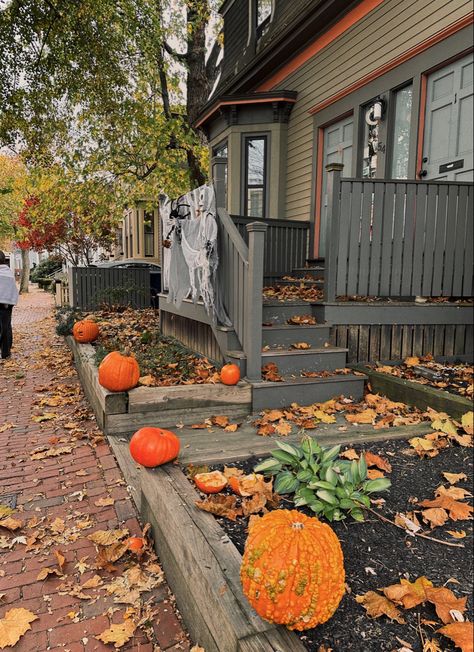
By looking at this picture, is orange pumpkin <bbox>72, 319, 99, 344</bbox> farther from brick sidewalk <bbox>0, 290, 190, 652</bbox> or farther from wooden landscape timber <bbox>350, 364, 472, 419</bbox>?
wooden landscape timber <bbox>350, 364, 472, 419</bbox>

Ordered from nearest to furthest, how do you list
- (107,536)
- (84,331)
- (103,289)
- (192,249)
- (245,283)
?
(107,536) → (245,283) → (192,249) → (84,331) → (103,289)

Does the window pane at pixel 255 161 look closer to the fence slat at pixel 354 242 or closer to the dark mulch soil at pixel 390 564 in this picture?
the fence slat at pixel 354 242

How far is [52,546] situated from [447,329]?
4.07 m

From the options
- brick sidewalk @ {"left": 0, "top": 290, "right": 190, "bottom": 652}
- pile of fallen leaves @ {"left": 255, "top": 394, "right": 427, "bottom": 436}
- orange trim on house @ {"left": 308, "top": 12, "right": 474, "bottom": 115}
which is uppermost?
orange trim on house @ {"left": 308, "top": 12, "right": 474, "bottom": 115}

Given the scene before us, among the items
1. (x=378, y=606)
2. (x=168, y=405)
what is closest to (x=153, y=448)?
(x=168, y=405)

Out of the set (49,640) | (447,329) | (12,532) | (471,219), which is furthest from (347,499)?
(471,219)

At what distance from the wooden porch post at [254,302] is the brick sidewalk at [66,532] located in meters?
1.41

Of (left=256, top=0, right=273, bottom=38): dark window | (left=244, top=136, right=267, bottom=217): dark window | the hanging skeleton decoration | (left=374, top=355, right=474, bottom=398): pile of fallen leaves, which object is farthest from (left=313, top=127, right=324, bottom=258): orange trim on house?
(left=256, top=0, right=273, bottom=38): dark window

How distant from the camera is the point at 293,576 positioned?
1.38 meters

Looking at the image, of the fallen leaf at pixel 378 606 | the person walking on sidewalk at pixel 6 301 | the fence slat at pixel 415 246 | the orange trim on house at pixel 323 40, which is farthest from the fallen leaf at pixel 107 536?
the orange trim on house at pixel 323 40

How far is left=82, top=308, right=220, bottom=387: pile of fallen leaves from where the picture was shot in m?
4.31

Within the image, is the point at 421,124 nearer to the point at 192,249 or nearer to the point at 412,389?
the point at 192,249

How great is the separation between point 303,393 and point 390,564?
2265 millimetres

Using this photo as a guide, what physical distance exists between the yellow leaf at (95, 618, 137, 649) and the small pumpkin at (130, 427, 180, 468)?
0.79 metres
